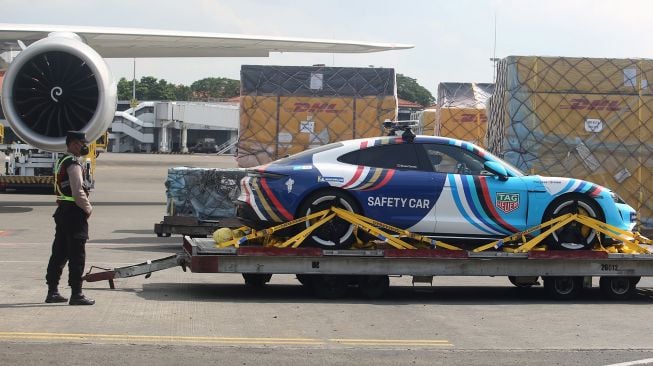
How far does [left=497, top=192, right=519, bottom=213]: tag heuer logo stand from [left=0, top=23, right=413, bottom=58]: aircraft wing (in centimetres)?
1303

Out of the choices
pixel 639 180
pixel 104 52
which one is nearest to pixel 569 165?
pixel 639 180

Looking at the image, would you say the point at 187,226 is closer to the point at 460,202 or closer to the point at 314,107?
the point at 314,107

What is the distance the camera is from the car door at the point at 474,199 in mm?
10555

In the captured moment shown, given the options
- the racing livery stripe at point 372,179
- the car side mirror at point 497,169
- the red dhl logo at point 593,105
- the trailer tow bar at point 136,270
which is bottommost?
the trailer tow bar at point 136,270

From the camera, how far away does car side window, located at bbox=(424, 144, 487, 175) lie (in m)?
10.7

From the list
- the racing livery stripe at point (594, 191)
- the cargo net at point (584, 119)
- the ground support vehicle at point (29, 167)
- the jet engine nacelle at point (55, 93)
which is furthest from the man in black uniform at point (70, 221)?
the ground support vehicle at point (29, 167)

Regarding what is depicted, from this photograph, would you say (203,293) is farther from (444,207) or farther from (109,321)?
(444,207)

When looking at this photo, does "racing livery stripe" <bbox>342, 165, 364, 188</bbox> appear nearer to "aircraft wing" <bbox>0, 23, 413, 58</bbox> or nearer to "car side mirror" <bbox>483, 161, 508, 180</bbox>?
"car side mirror" <bbox>483, 161, 508, 180</bbox>

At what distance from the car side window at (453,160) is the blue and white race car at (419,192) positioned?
11 mm

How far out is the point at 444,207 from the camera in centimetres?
1054

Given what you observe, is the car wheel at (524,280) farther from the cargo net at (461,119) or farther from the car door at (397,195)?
the cargo net at (461,119)

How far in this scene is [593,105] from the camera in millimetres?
14703

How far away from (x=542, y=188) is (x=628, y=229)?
1267 millimetres

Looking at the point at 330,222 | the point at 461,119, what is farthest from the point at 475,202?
the point at 461,119
